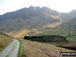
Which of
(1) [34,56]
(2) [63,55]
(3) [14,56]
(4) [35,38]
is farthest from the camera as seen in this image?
(4) [35,38]

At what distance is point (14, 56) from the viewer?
23609 mm

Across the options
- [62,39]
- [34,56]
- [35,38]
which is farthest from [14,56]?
[62,39]

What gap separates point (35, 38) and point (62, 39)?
51.9ft

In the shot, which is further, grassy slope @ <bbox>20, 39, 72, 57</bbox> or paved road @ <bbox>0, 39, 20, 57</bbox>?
grassy slope @ <bbox>20, 39, 72, 57</bbox>

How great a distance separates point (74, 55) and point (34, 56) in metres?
9.20

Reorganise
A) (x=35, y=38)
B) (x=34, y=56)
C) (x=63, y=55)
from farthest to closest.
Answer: (x=35, y=38) → (x=63, y=55) → (x=34, y=56)

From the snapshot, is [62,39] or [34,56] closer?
[34,56]

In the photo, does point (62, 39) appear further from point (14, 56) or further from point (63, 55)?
point (14, 56)

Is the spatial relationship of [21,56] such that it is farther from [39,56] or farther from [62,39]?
[62,39]

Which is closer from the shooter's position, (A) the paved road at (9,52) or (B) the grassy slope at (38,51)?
(A) the paved road at (9,52)

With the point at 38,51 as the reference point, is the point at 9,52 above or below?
above

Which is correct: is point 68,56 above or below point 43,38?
below

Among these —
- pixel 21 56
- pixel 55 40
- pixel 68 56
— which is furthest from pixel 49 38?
pixel 21 56

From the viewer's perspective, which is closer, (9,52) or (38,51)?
(9,52)
